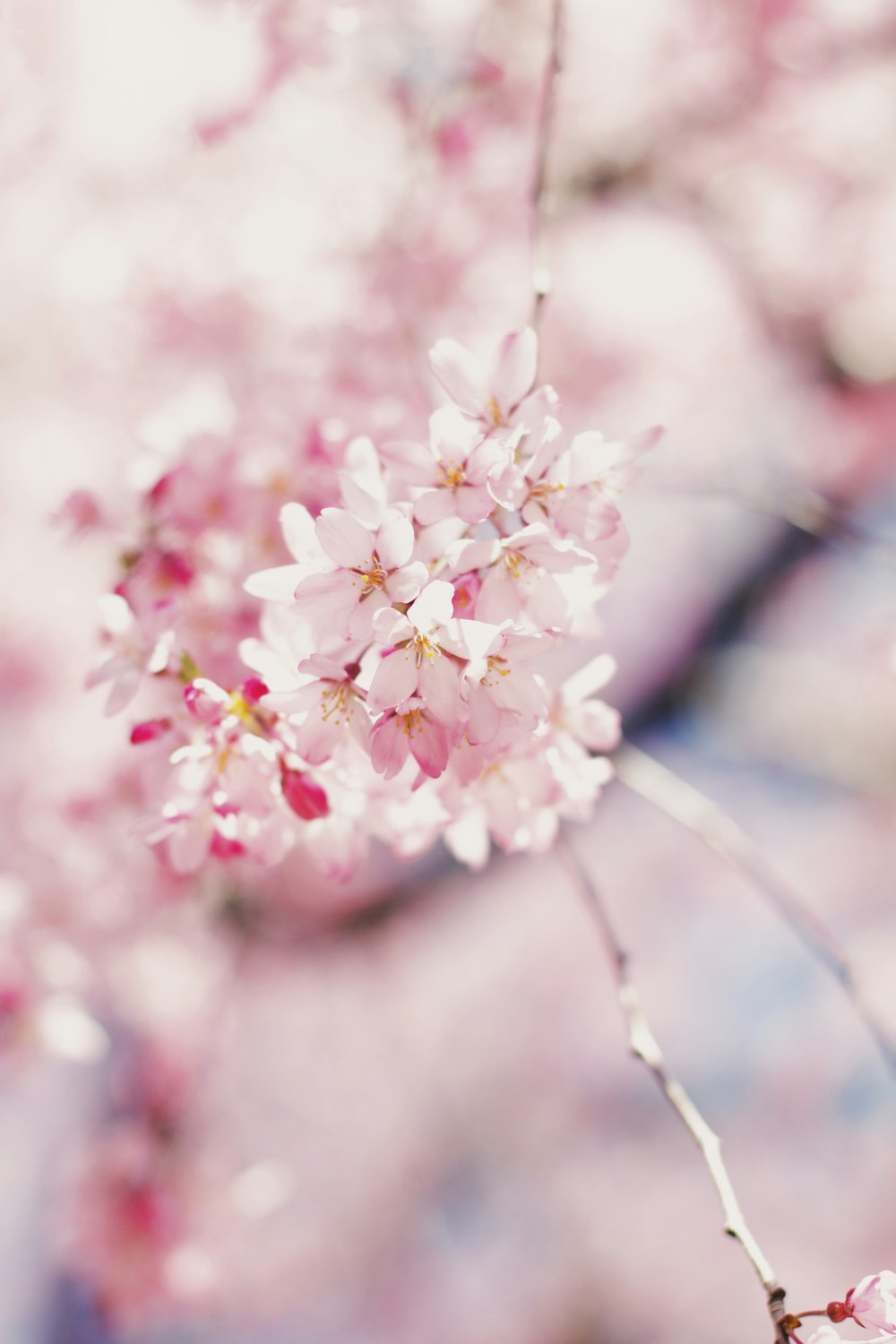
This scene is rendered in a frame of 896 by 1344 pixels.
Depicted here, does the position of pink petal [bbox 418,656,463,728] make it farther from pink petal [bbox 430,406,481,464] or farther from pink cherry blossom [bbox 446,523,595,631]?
pink petal [bbox 430,406,481,464]

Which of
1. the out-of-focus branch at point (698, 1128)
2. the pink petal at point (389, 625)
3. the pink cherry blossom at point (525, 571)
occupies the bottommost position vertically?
the out-of-focus branch at point (698, 1128)

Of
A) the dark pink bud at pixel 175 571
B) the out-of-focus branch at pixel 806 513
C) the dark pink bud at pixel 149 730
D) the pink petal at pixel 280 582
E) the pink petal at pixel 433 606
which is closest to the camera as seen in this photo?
the pink petal at pixel 433 606

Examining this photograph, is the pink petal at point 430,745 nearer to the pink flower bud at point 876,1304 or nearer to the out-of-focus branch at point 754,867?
the out-of-focus branch at point 754,867

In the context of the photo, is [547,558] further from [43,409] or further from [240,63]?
[43,409]

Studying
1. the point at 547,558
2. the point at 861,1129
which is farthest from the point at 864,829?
the point at 547,558

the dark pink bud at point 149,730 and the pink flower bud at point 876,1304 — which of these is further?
the dark pink bud at point 149,730

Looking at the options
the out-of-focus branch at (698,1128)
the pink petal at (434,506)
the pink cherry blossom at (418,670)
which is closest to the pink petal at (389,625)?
the pink cherry blossom at (418,670)

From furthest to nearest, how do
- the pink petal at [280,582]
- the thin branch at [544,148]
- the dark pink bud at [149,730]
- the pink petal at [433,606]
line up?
the thin branch at [544,148] < the dark pink bud at [149,730] < the pink petal at [280,582] < the pink petal at [433,606]
